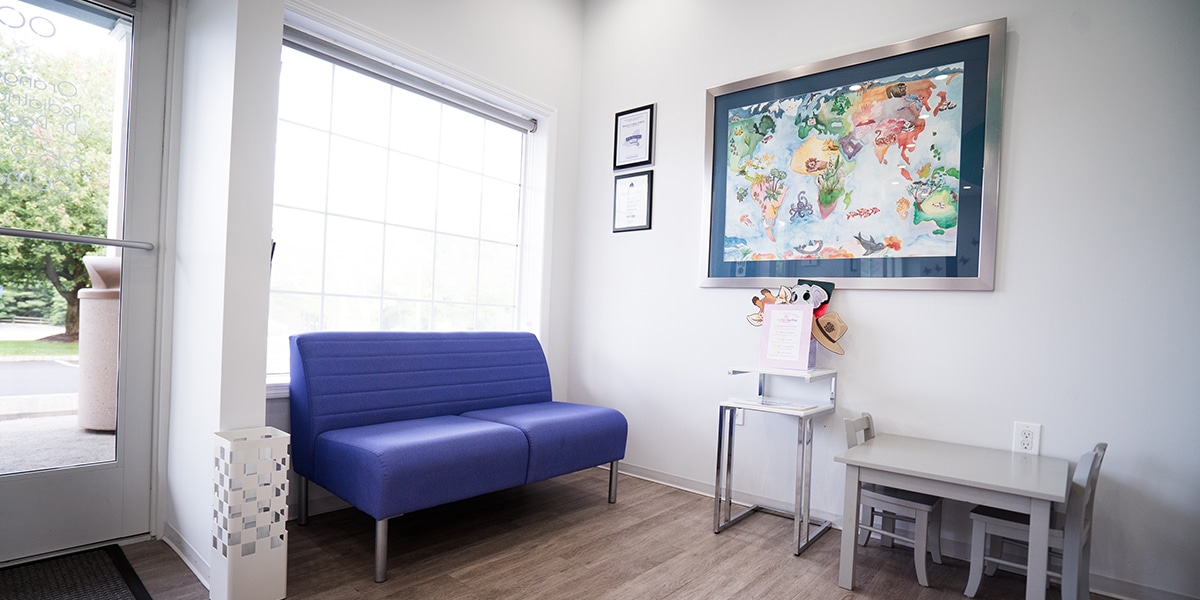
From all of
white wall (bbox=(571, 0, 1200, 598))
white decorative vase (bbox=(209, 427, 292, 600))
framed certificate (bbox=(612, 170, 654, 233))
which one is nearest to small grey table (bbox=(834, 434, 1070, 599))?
white wall (bbox=(571, 0, 1200, 598))

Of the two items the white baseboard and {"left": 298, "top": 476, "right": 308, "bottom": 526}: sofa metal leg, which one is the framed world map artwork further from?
the white baseboard

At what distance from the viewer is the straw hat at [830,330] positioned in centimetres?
280

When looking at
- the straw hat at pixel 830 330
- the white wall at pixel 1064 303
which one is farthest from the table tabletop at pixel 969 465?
the straw hat at pixel 830 330

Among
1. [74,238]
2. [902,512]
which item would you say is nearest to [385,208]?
[74,238]

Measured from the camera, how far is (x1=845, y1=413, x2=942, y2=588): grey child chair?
224 cm

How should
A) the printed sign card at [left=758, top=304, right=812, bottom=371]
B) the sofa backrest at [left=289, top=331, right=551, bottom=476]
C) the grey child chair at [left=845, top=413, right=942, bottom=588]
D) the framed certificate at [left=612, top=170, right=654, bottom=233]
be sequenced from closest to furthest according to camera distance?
the grey child chair at [left=845, top=413, right=942, bottom=588], the sofa backrest at [left=289, top=331, right=551, bottom=476], the printed sign card at [left=758, top=304, right=812, bottom=371], the framed certificate at [left=612, top=170, right=654, bottom=233]

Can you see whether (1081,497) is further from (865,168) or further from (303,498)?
(303,498)

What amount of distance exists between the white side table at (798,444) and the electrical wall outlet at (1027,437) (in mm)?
713

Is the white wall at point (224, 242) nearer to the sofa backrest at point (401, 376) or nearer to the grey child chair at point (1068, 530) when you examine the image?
the sofa backrest at point (401, 376)

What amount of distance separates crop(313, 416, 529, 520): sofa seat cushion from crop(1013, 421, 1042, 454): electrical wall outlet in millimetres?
2021

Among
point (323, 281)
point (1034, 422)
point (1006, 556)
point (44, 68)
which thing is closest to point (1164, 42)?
point (1034, 422)

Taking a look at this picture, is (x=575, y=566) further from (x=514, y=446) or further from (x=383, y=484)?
(x=383, y=484)

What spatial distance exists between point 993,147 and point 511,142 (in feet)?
8.54

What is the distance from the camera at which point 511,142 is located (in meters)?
3.83
